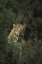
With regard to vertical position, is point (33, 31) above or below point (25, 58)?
above

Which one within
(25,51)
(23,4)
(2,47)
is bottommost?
A: (2,47)

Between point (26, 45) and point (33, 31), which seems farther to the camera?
point (33, 31)

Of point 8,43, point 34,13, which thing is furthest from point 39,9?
point 8,43

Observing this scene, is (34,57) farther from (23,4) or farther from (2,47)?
(23,4)

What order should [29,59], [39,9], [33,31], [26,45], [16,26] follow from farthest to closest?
[39,9], [33,31], [16,26], [26,45], [29,59]

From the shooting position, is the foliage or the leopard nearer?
the foliage

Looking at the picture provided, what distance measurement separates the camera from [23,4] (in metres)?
4.79

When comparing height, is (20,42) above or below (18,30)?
below

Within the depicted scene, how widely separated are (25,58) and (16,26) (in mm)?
1088

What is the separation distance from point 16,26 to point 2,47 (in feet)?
4.65

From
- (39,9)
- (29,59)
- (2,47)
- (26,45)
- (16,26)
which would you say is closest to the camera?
(2,47)

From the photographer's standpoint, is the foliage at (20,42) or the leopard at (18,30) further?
the leopard at (18,30)

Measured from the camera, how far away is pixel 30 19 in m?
4.87

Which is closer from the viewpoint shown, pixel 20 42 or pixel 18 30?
pixel 20 42
